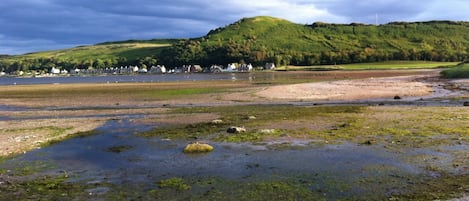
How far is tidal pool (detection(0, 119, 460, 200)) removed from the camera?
1606 centimetres

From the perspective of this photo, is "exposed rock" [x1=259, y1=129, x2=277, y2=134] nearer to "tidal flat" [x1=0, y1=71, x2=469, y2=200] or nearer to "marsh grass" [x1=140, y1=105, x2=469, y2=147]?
"tidal flat" [x1=0, y1=71, x2=469, y2=200]

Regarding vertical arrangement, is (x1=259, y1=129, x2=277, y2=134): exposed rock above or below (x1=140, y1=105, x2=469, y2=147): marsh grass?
above

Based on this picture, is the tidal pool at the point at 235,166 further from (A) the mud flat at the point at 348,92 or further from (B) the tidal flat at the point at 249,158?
(A) the mud flat at the point at 348,92

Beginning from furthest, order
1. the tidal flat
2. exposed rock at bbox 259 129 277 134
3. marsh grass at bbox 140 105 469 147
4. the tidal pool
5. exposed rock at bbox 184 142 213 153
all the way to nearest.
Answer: exposed rock at bbox 259 129 277 134, marsh grass at bbox 140 105 469 147, exposed rock at bbox 184 142 213 153, the tidal pool, the tidal flat

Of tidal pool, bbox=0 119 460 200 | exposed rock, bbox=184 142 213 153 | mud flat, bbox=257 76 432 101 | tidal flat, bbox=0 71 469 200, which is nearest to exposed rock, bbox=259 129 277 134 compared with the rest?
tidal flat, bbox=0 71 469 200

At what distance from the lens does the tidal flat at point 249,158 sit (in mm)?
15531

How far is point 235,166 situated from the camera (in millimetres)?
19438

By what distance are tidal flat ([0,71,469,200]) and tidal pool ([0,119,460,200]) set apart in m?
0.04

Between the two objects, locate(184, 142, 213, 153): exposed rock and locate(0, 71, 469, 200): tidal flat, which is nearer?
locate(0, 71, 469, 200): tidal flat

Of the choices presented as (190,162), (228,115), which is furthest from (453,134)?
(228,115)

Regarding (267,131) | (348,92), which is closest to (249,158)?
(267,131)

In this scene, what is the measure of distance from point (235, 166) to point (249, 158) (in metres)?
1.71

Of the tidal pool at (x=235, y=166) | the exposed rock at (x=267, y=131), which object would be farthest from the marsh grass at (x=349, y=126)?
the tidal pool at (x=235, y=166)

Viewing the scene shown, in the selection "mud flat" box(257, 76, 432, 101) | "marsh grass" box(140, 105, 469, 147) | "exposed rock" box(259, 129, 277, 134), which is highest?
"exposed rock" box(259, 129, 277, 134)
